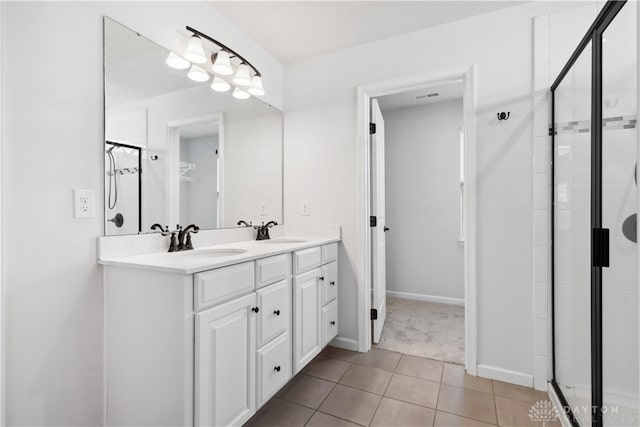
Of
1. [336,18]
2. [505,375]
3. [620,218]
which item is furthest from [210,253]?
[505,375]

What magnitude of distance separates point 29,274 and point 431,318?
10.2 ft

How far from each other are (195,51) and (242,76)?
0.42m

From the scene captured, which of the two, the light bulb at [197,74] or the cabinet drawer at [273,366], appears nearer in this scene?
the cabinet drawer at [273,366]

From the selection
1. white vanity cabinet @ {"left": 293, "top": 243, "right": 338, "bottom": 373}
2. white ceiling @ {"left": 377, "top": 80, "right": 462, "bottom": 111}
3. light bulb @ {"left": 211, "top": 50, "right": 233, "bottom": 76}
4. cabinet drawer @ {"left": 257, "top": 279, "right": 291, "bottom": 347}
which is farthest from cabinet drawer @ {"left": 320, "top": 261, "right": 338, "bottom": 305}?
white ceiling @ {"left": 377, "top": 80, "right": 462, "bottom": 111}

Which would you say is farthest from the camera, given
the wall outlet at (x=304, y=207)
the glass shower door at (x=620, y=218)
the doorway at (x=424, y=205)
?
the doorway at (x=424, y=205)

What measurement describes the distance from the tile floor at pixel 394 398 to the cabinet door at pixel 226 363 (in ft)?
1.06

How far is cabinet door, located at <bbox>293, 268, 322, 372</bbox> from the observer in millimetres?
1846

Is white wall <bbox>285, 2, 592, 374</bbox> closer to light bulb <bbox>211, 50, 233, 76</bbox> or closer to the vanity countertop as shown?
light bulb <bbox>211, 50, 233, 76</bbox>

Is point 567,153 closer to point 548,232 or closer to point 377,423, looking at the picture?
point 548,232

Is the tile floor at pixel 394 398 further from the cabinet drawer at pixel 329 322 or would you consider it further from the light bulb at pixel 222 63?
the light bulb at pixel 222 63

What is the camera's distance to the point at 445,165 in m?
3.63

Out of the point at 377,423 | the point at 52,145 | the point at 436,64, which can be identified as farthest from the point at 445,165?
the point at 52,145

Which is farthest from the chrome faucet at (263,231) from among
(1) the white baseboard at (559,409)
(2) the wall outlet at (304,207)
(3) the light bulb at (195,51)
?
(1) the white baseboard at (559,409)

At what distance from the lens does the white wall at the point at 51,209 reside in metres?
1.15
